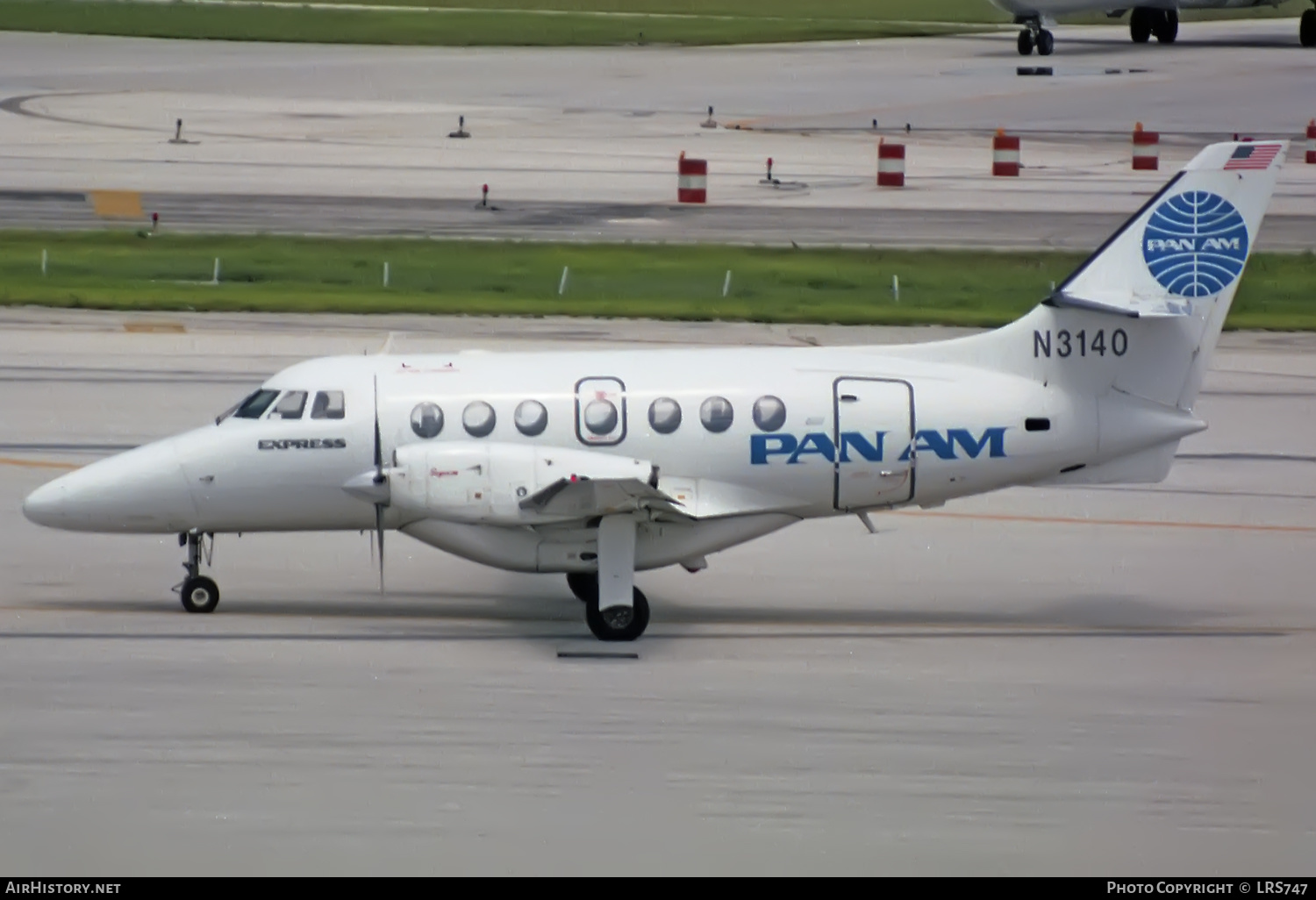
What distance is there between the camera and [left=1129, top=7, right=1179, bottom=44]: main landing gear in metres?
90.9

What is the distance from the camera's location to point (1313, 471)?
28141mm

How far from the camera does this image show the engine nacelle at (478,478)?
19375mm

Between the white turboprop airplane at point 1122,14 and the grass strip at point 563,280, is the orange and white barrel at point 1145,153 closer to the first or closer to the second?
the grass strip at point 563,280

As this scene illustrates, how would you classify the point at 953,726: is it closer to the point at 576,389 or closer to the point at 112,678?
the point at 576,389

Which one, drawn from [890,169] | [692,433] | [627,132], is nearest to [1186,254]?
[692,433]

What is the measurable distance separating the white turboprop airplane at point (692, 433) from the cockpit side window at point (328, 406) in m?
0.02

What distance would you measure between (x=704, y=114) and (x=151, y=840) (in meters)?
57.0

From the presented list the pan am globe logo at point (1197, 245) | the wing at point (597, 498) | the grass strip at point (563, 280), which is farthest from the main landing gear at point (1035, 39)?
the wing at point (597, 498)

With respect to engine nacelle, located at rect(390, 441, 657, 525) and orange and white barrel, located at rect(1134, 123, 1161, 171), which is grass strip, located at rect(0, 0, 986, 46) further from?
engine nacelle, located at rect(390, 441, 657, 525)

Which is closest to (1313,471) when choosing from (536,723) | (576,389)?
(576,389)

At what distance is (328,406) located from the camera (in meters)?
20.1

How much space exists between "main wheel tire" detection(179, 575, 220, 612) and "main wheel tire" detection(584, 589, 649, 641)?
3.80 meters

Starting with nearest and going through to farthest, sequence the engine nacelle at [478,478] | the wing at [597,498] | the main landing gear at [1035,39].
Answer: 1. the wing at [597,498]
2. the engine nacelle at [478,478]
3. the main landing gear at [1035,39]

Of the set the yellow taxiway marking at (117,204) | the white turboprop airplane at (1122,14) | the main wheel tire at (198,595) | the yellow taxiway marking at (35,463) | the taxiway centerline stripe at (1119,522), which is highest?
the white turboprop airplane at (1122,14)
